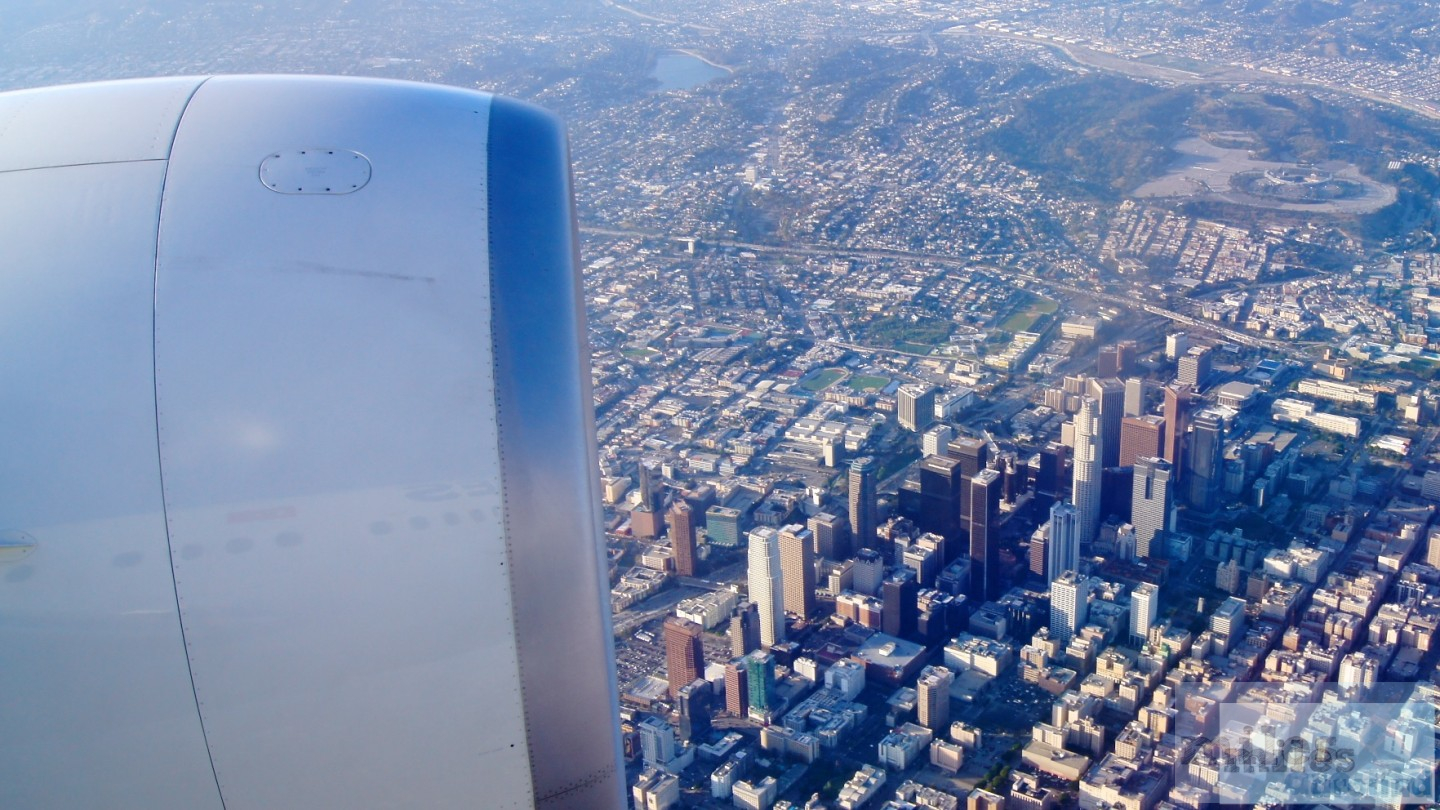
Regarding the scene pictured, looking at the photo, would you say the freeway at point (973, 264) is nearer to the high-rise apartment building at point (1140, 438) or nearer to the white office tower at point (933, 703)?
the high-rise apartment building at point (1140, 438)

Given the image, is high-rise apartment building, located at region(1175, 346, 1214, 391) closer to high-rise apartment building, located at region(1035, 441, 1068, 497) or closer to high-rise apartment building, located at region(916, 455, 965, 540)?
high-rise apartment building, located at region(1035, 441, 1068, 497)

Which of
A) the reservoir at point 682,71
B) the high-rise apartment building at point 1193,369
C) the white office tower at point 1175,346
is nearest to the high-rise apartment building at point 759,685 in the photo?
the high-rise apartment building at point 1193,369

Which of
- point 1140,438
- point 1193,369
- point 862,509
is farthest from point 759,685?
point 1193,369

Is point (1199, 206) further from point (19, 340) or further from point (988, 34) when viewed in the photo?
point (19, 340)

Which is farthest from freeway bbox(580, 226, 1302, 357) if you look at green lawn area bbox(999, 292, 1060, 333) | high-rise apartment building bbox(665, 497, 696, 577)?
high-rise apartment building bbox(665, 497, 696, 577)

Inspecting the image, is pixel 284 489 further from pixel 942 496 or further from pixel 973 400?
pixel 973 400

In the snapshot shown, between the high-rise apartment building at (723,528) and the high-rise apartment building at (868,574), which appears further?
the high-rise apartment building at (723,528)
